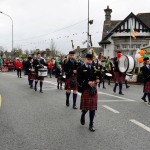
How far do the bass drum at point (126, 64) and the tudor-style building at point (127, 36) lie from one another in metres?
29.5

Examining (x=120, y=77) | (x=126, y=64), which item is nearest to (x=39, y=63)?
(x=120, y=77)

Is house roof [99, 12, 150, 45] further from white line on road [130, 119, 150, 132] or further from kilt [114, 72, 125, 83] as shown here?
white line on road [130, 119, 150, 132]

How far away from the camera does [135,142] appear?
629cm

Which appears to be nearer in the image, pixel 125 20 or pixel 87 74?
pixel 87 74

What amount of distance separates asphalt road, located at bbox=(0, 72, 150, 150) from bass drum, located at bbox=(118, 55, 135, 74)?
8.58 feet

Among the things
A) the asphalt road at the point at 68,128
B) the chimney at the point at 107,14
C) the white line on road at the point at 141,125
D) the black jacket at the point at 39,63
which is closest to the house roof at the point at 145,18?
the chimney at the point at 107,14

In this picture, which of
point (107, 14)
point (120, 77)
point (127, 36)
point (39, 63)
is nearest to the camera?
point (120, 77)

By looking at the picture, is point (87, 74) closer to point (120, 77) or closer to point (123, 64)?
point (123, 64)

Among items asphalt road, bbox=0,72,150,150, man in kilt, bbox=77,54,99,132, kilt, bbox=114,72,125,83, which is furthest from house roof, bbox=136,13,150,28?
man in kilt, bbox=77,54,99,132

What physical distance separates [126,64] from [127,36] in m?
32.5

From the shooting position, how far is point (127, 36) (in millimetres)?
45406

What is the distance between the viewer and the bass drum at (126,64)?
13297 mm

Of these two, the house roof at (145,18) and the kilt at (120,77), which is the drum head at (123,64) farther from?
the house roof at (145,18)

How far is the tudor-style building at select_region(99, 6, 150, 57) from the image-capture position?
44.5 meters
